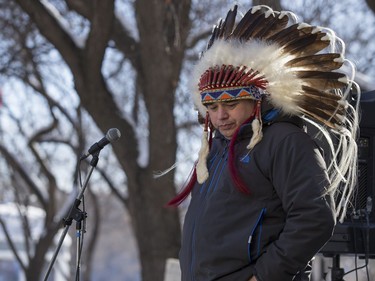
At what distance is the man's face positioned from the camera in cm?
364

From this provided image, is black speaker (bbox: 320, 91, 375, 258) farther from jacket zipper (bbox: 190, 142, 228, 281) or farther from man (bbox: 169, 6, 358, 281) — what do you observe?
jacket zipper (bbox: 190, 142, 228, 281)

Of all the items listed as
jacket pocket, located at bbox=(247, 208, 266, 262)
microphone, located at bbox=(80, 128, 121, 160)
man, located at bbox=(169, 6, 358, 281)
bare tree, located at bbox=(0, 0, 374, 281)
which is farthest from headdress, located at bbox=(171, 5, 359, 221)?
bare tree, located at bbox=(0, 0, 374, 281)

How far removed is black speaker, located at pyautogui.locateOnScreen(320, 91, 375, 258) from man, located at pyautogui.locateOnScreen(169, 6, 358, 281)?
640 mm

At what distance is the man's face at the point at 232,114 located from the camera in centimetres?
364

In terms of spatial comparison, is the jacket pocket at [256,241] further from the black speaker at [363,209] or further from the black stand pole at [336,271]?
the black stand pole at [336,271]

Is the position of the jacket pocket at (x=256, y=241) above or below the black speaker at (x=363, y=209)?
below

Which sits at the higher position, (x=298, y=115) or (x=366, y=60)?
(x=366, y=60)

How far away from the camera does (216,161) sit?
3738 millimetres

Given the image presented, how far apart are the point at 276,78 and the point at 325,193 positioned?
0.61m

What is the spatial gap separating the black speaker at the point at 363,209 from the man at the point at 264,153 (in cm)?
64

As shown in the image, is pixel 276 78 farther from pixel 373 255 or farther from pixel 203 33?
pixel 203 33

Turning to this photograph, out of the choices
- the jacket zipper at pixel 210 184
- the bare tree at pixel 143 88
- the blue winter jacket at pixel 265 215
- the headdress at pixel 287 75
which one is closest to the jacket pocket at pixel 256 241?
the blue winter jacket at pixel 265 215

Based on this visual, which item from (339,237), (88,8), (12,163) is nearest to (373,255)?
(339,237)

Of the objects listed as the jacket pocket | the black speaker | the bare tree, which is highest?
the bare tree
